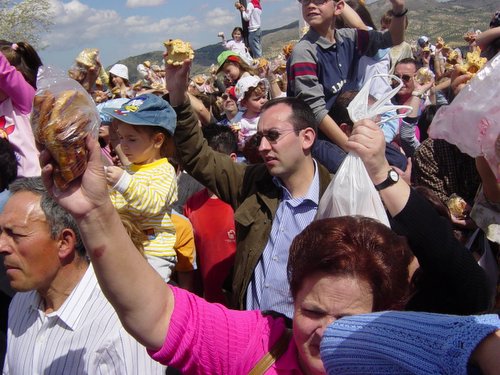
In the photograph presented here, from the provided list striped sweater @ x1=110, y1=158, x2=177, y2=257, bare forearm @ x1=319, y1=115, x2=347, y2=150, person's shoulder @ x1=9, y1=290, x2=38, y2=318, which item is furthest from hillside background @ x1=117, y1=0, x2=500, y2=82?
person's shoulder @ x1=9, y1=290, x2=38, y2=318

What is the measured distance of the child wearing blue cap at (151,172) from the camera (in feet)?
8.89

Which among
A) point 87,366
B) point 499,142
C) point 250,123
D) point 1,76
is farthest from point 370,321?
point 250,123

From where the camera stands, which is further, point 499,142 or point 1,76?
point 1,76

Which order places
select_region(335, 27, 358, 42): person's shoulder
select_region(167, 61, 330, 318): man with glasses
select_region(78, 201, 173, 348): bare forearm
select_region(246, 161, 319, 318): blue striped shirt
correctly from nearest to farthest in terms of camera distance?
select_region(78, 201, 173, 348): bare forearm < select_region(246, 161, 319, 318): blue striped shirt < select_region(167, 61, 330, 318): man with glasses < select_region(335, 27, 358, 42): person's shoulder

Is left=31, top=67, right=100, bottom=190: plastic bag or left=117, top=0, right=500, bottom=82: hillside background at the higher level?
left=31, top=67, right=100, bottom=190: plastic bag

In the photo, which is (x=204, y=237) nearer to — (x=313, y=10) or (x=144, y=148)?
(x=144, y=148)

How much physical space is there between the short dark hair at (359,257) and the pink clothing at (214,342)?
0.20 meters

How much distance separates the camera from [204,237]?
11.3 ft

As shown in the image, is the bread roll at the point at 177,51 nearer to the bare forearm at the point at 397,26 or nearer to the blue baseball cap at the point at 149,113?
the blue baseball cap at the point at 149,113

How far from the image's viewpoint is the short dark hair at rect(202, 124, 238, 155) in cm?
407

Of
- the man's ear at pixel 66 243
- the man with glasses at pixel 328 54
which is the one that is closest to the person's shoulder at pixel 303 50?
the man with glasses at pixel 328 54

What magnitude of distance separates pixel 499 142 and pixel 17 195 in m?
1.92

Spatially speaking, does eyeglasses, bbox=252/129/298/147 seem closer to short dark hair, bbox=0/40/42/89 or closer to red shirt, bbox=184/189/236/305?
red shirt, bbox=184/189/236/305

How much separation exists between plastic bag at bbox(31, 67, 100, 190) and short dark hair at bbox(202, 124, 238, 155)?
2.71m
